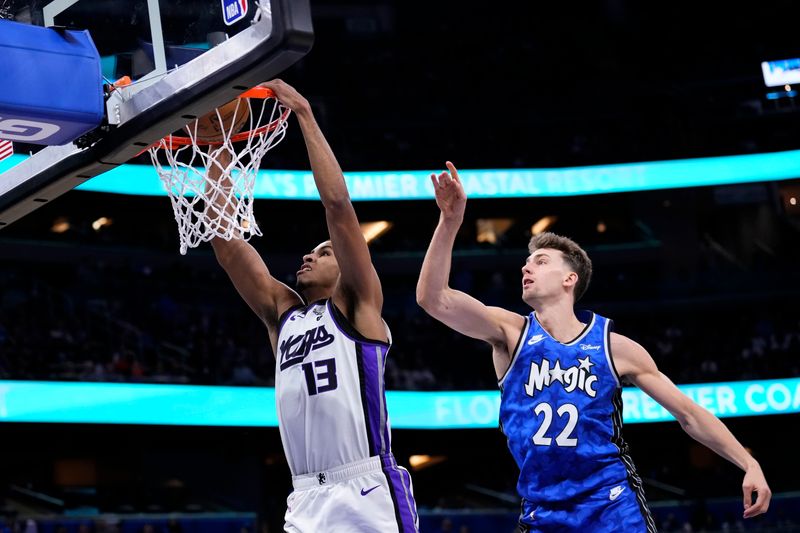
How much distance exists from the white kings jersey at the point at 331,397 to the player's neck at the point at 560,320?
2.78 ft

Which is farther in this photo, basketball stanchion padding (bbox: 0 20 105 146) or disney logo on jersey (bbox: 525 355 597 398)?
disney logo on jersey (bbox: 525 355 597 398)

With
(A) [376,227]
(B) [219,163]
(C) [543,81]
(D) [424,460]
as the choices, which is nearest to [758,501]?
(B) [219,163]

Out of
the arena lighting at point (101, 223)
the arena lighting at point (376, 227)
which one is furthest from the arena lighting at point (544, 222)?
the arena lighting at point (101, 223)

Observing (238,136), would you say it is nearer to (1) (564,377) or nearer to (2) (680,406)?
(1) (564,377)

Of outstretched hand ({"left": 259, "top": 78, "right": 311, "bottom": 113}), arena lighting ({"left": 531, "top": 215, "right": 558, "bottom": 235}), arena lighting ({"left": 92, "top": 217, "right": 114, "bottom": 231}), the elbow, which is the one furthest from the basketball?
arena lighting ({"left": 531, "top": 215, "right": 558, "bottom": 235})

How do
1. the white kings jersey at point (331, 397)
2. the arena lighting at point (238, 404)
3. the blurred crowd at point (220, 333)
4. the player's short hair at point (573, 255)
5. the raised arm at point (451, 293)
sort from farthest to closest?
the blurred crowd at point (220, 333), the arena lighting at point (238, 404), the player's short hair at point (573, 255), the raised arm at point (451, 293), the white kings jersey at point (331, 397)

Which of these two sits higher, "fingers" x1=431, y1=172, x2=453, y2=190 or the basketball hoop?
the basketball hoop

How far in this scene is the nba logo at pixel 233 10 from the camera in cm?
349

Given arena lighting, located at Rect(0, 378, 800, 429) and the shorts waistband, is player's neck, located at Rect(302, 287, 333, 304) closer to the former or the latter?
the shorts waistband

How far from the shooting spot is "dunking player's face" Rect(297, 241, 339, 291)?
462cm

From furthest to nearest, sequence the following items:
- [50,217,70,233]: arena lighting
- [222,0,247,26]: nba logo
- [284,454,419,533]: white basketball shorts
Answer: [50,217,70,233]: arena lighting, [284,454,419,533]: white basketball shorts, [222,0,247,26]: nba logo

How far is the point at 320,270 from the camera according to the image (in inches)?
183

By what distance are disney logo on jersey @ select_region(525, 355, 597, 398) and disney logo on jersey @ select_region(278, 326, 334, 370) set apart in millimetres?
929

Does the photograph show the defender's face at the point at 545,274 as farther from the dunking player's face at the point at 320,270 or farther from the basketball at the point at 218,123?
the basketball at the point at 218,123
